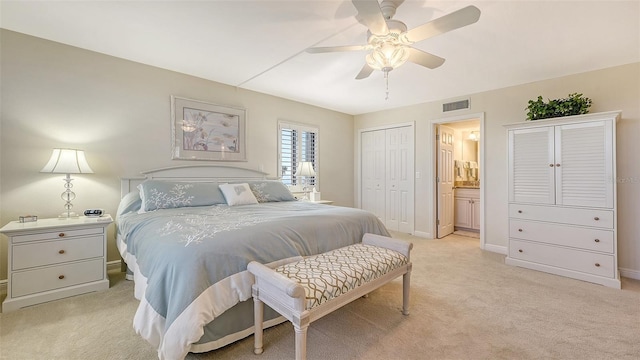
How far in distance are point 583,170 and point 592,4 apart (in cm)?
171

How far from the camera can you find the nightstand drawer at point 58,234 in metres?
2.17

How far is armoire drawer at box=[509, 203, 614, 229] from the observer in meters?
2.74

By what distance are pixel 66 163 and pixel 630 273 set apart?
19.7 feet

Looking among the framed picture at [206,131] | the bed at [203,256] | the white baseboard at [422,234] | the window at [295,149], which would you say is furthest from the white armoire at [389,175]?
the framed picture at [206,131]

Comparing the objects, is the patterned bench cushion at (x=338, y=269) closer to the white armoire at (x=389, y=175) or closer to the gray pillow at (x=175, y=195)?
the gray pillow at (x=175, y=195)

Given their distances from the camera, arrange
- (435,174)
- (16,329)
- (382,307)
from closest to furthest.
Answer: (16,329), (382,307), (435,174)

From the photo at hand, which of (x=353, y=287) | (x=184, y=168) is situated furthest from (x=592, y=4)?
(x=184, y=168)

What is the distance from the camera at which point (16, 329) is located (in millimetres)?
1883

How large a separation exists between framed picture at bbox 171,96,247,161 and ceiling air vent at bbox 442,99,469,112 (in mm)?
3265

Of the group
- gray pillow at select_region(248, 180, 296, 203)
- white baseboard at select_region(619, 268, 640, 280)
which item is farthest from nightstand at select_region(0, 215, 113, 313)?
white baseboard at select_region(619, 268, 640, 280)

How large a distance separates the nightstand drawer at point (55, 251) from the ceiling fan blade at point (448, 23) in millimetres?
3202

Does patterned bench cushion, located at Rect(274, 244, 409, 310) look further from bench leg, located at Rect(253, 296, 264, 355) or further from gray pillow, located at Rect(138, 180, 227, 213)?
gray pillow, located at Rect(138, 180, 227, 213)

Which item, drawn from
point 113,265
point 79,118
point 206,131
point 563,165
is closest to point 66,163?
point 79,118

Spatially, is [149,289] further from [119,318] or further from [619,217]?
[619,217]
